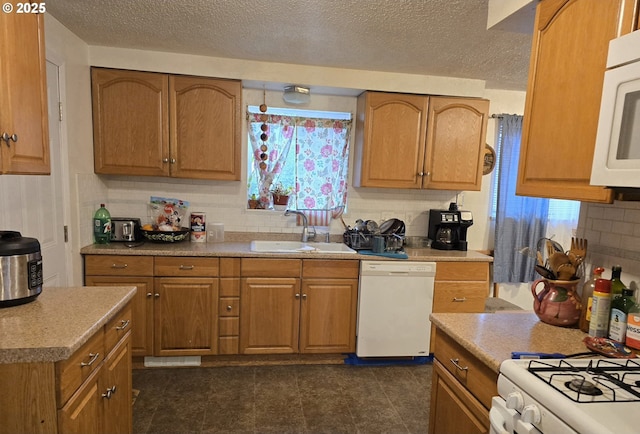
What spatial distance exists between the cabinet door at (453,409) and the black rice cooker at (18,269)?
175cm

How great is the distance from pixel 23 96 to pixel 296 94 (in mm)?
1977

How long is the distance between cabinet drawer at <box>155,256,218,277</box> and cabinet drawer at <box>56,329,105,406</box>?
128 centimetres

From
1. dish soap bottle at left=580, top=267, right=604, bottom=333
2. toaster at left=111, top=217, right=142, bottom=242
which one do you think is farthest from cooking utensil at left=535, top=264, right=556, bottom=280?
toaster at left=111, top=217, right=142, bottom=242

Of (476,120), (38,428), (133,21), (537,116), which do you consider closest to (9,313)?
(38,428)

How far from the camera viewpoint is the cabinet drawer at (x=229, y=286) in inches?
109

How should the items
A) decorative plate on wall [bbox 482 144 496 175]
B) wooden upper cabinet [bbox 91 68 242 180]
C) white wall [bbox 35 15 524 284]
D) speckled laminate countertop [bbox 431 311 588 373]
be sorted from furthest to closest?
decorative plate on wall [bbox 482 144 496 175]
wooden upper cabinet [bbox 91 68 242 180]
white wall [bbox 35 15 524 284]
speckled laminate countertop [bbox 431 311 588 373]

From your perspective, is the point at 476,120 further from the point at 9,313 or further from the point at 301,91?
the point at 9,313

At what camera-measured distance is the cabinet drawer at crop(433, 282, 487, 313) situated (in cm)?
299

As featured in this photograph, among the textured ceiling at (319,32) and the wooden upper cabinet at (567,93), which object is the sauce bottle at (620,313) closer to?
the wooden upper cabinet at (567,93)

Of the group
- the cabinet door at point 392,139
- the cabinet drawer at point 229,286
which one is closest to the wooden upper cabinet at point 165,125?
the cabinet drawer at point 229,286

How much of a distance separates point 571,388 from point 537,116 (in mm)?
1078

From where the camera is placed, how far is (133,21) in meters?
2.27

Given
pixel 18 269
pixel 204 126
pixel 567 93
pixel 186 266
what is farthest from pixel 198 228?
pixel 567 93

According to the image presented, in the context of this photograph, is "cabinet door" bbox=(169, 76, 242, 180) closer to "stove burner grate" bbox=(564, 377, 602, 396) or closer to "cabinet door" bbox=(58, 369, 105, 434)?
"cabinet door" bbox=(58, 369, 105, 434)
